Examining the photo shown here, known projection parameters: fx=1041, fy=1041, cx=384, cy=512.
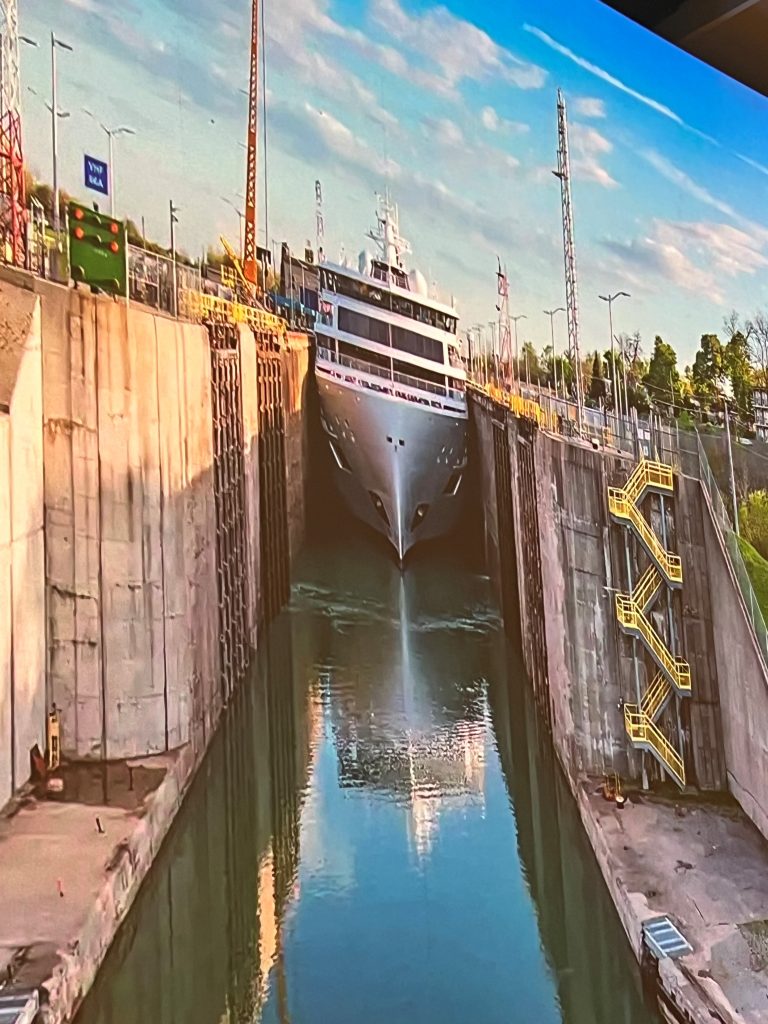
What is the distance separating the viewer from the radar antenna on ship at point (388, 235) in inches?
141

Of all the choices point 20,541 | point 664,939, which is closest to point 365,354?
point 20,541

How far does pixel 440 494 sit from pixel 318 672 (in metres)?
0.77

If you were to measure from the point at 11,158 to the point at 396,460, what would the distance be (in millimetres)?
1529

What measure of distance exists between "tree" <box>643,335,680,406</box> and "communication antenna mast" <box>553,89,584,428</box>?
1.35 ft

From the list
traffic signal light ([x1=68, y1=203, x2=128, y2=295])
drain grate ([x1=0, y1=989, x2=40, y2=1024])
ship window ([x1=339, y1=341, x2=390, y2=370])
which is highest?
traffic signal light ([x1=68, y1=203, x2=128, y2=295])

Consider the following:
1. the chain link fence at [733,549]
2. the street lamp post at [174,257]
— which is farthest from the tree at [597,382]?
the street lamp post at [174,257]

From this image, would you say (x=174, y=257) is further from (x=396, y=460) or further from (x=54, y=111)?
(x=396, y=460)

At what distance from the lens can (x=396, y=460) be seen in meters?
3.62

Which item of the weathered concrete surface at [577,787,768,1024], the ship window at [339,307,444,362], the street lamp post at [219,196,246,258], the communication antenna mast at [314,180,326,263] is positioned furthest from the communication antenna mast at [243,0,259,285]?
the weathered concrete surface at [577,787,768,1024]

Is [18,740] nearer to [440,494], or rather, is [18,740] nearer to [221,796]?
[221,796]

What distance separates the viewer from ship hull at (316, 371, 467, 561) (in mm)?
3504

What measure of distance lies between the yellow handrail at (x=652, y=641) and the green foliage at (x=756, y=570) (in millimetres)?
662

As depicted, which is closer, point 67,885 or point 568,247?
point 67,885

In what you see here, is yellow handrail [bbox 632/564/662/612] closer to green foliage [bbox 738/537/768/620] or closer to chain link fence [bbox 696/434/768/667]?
chain link fence [bbox 696/434/768/667]
